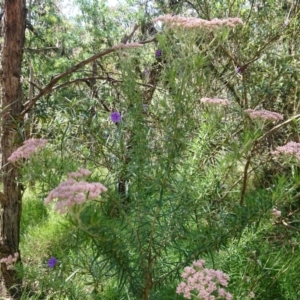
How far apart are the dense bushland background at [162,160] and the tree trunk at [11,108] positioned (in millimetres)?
111

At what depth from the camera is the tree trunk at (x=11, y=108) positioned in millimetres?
2191

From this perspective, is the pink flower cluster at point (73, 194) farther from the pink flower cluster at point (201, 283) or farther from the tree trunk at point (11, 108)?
the tree trunk at point (11, 108)

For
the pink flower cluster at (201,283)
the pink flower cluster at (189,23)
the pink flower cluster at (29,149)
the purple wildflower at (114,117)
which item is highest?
the pink flower cluster at (189,23)

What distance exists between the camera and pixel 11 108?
224cm

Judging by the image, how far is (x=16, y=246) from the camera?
2438 mm

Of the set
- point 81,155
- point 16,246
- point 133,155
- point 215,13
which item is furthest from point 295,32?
point 16,246

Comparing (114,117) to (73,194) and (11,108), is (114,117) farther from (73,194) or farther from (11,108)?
(73,194)

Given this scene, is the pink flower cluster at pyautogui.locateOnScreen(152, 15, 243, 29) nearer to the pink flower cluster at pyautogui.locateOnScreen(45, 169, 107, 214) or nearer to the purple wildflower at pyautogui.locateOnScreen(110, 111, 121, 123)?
the pink flower cluster at pyautogui.locateOnScreen(45, 169, 107, 214)

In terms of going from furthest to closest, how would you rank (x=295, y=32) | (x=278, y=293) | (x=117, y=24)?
(x=117, y=24)
(x=295, y=32)
(x=278, y=293)

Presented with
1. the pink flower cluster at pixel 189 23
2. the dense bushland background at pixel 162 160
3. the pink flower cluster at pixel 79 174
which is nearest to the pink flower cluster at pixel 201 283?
the dense bushland background at pixel 162 160

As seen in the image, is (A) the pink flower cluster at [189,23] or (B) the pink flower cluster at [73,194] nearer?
(B) the pink flower cluster at [73,194]

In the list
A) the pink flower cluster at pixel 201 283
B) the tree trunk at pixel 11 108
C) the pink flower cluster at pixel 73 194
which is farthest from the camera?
the tree trunk at pixel 11 108

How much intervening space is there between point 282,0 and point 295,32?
0.34m

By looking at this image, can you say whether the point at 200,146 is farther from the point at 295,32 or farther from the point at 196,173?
the point at 295,32
